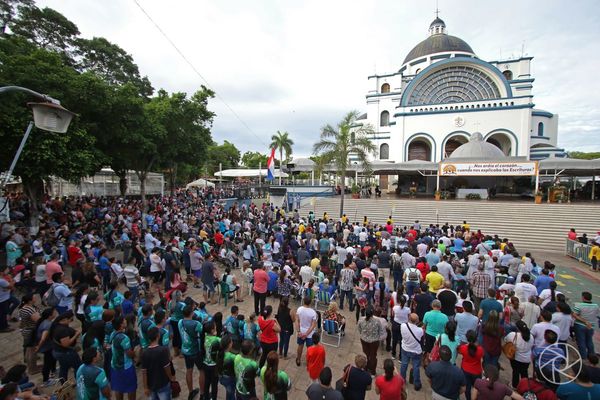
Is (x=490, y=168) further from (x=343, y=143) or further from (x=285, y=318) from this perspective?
(x=285, y=318)

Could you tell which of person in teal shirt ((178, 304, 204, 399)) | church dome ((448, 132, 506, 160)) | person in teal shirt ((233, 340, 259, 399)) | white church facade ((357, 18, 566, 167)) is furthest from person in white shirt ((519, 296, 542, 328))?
white church facade ((357, 18, 566, 167))

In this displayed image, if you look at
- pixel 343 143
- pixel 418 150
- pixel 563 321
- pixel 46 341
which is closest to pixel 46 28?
pixel 343 143

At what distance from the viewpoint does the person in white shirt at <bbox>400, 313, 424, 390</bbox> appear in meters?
4.19

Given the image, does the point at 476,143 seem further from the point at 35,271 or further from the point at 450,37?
the point at 35,271

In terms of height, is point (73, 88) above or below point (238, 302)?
above

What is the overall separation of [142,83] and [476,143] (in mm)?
36148

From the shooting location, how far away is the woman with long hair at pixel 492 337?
412cm

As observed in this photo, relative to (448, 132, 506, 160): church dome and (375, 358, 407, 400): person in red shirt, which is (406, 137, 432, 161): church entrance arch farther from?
(375, 358, 407, 400): person in red shirt

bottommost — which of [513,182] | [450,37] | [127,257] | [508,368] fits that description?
[508,368]

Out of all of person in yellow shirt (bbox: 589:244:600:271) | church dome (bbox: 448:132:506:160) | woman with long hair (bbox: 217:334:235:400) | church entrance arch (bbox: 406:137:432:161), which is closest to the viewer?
woman with long hair (bbox: 217:334:235:400)

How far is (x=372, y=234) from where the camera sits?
37.4 feet

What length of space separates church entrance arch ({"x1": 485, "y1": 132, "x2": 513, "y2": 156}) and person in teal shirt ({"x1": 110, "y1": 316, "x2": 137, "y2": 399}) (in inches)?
1531

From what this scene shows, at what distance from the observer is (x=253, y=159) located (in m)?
69.7

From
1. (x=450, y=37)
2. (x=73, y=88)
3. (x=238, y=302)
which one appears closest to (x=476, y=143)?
(x=450, y=37)
